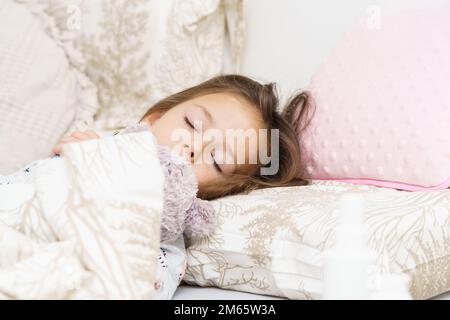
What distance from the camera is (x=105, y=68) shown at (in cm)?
175

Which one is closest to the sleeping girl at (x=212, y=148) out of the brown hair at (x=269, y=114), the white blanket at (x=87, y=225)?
the brown hair at (x=269, y=114)

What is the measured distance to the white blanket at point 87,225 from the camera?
80 centimetres

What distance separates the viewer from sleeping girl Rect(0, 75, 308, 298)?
1.02 metres

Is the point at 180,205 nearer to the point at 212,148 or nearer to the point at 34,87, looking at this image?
the point at 212,148

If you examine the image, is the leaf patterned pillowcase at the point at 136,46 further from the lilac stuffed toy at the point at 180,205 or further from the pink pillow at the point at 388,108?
the lilac stuffed toy at the point at 180,205

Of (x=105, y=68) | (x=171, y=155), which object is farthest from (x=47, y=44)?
(x=171, y=155)

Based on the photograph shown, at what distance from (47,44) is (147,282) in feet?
3.24

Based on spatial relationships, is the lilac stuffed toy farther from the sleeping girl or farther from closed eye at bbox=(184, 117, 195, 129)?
closed eye at bbox=(184, 117, 195, 129)

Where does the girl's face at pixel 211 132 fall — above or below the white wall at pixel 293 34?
below

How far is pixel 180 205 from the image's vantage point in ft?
3.29

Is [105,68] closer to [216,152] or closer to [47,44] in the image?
[47,44]

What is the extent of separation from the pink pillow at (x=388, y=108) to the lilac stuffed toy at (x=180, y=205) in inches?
15.1
